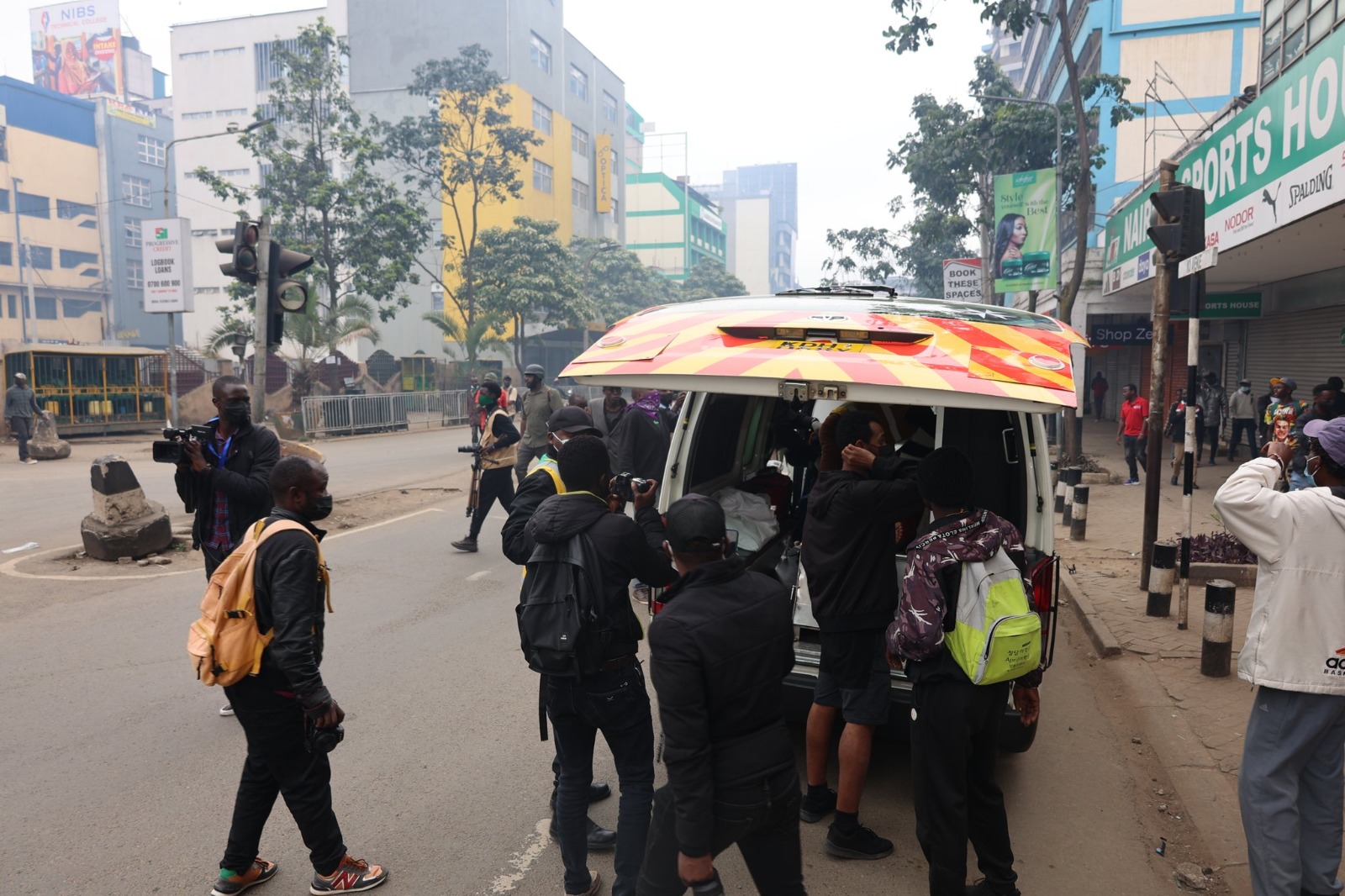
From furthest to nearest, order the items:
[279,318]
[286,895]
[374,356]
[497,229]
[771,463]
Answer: [497,229] → [374,356] → [279,318] → [771,463] → [286,895]

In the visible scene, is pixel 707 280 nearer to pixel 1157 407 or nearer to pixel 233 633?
pixel 1157 407

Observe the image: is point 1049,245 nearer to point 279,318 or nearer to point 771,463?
point 771,463

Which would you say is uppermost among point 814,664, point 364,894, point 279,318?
point 279,318

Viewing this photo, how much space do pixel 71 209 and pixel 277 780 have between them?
63.2 metres

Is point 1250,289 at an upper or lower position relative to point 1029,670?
upper

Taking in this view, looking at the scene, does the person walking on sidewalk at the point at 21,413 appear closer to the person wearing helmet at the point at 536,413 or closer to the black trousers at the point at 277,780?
the person wearing helmet at the point at 536,413

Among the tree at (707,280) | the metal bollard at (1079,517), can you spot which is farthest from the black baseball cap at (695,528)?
the tree at (707,280)

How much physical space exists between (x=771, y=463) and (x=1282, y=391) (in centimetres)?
714

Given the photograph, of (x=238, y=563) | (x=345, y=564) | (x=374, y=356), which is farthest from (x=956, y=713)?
(x=374, y=356)

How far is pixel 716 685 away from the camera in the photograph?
8.39 ft

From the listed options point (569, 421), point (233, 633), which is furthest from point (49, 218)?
point (233, 633)

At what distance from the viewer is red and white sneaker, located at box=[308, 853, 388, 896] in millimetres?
3424

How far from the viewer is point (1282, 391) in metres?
10.6

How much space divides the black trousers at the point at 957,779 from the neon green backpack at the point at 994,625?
10 centimetres
